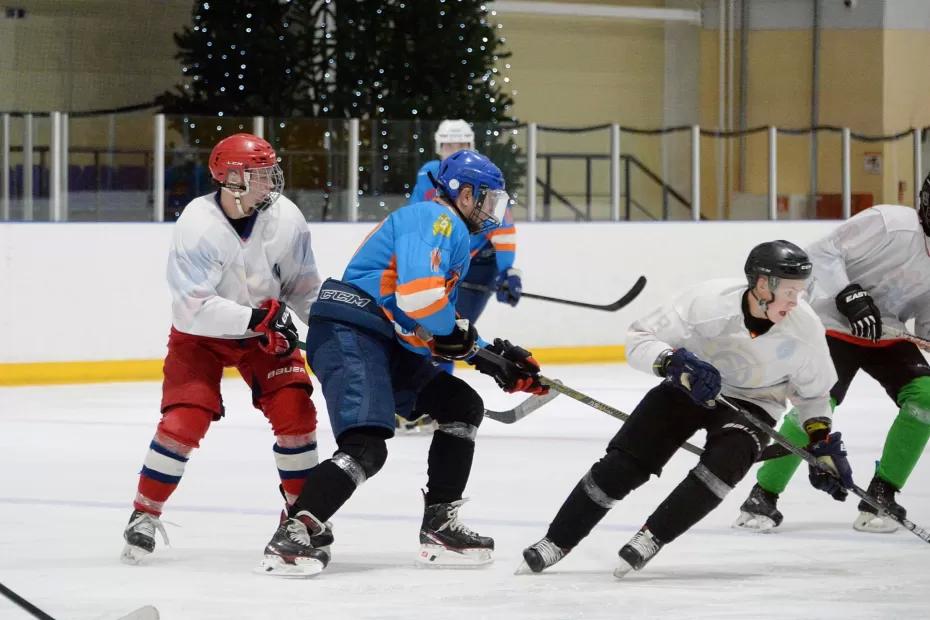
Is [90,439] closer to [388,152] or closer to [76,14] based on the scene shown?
[388,152]

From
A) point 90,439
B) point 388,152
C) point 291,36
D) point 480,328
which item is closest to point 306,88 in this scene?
point 291,36

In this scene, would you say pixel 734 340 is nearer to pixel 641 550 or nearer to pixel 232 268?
pixel 641 550

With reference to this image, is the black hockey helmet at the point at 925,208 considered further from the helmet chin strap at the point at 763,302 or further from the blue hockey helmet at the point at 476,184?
the blue hockey helmet at the point at 476,184

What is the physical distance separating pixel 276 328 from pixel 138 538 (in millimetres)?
555

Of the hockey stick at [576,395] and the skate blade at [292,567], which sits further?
the hockey stick at [576,395]

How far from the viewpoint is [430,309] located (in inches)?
136

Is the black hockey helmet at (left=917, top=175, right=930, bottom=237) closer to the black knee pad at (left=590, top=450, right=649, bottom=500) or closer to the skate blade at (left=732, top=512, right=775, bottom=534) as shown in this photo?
the skate blade at (left=732, top=512, right=775, bottom=534)

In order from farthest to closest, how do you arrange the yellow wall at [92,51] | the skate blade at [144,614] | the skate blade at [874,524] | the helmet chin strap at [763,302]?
1. the yellow wall at [92,51]
2. the skate blade at [874,524]
3. the helmet chin strap at [763,302]
4. the skate blade at [144,614]

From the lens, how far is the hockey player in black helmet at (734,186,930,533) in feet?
13.7

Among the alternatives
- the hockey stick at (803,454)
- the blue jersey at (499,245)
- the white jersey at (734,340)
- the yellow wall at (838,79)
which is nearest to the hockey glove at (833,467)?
the hockey stick at (803,454)

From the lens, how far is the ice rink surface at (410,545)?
3287mm

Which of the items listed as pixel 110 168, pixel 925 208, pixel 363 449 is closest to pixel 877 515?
→ pixel 925 208

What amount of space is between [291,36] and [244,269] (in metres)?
5.99

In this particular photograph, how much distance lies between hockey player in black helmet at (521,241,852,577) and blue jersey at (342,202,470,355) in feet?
1.33
